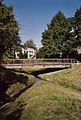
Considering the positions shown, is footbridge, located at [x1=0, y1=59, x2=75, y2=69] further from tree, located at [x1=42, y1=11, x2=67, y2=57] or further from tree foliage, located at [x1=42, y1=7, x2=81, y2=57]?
tree, located at [x1=42, y1=11, x2=67, y2=57]

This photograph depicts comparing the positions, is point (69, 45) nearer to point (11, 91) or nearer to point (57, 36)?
point (57, 36)

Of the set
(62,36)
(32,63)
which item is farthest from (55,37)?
(32,63)

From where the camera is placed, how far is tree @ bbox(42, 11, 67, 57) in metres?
35.0

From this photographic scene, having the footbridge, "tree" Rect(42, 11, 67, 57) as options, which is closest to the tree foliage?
"tree" Rect(42, 11, 67, 57)

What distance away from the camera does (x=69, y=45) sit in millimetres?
32094

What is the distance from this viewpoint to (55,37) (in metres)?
37.2

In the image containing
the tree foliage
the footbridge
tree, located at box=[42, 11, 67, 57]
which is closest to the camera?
the footbridge

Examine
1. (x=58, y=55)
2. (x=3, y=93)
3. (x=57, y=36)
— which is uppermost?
(x=57, y=36)

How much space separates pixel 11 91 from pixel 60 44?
26.7 meters

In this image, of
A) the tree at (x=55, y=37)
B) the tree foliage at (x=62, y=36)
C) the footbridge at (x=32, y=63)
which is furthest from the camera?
the tree at (x=55, y=37)

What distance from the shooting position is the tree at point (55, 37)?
35.0m

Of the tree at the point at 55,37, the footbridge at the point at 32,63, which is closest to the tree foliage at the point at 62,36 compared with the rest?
the tree at the point at 55,37

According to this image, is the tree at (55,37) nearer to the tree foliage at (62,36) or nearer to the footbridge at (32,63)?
the tree foliage at (62,36)

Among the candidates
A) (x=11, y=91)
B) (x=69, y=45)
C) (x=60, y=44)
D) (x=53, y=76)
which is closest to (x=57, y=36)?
(x=60, y=44)
